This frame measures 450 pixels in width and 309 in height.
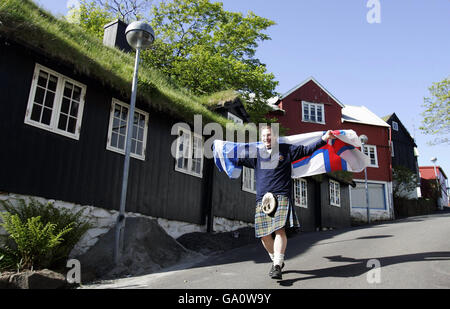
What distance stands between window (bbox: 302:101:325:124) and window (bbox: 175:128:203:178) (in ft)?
58.6

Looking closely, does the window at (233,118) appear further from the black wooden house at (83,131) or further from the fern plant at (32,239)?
the fern plant at (32,239)

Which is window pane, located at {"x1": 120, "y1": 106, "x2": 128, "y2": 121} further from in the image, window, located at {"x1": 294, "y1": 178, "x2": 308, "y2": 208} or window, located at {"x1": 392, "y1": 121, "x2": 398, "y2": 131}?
window, located at {"x1": 392, "y1": 121, "x2": 398, "y2": 131}

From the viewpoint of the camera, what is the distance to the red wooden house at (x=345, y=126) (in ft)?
90.9

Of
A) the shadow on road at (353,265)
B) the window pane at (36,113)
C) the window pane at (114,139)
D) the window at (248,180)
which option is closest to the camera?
the shadow on road at (353,265)

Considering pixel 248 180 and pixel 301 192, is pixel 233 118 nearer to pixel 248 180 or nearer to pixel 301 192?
pixel 248 180

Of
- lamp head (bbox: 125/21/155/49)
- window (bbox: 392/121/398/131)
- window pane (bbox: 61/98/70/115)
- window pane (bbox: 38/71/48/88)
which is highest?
window (bbox: 392/121/398/131)

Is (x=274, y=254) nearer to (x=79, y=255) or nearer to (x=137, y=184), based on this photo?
(x=79, y=255)

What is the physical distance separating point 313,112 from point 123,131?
2145 cm

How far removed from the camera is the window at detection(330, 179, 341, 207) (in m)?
20.7

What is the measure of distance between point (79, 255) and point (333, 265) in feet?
16.1

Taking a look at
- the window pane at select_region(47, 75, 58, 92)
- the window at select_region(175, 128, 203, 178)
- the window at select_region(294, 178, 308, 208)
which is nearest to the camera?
the window pane at select_region(47, 75, 58, 92)

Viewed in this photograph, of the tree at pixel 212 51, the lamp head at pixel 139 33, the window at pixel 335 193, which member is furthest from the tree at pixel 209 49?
the lamp head at pixel 139 33

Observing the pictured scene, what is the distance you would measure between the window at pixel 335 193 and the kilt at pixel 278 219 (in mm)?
A: 15690

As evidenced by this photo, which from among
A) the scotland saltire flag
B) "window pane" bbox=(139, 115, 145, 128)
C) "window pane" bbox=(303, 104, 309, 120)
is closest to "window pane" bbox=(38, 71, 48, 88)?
"window pane" bbox=(139, 115, 145, 128)
